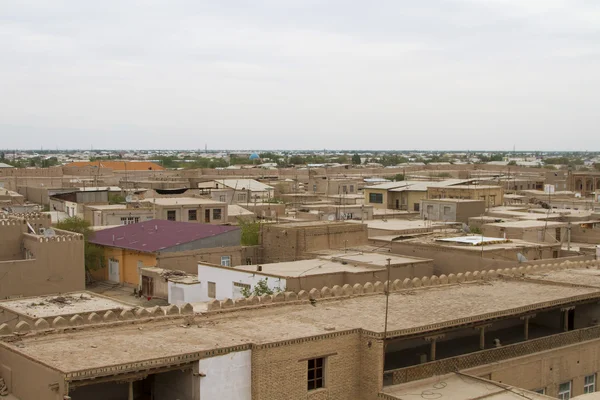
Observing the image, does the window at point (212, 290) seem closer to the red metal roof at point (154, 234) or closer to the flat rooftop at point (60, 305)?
the flat rooftop at point (60, 305)

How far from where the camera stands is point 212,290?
28812 millimetres

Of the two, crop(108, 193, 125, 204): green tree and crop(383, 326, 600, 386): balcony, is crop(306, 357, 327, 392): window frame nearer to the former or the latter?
crop(383, 326, 600, 386): balcony

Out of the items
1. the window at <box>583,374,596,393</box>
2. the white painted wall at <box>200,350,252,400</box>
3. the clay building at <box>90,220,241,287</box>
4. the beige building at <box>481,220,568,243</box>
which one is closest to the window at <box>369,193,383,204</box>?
the beige building at <box>481,220,568,243</box>

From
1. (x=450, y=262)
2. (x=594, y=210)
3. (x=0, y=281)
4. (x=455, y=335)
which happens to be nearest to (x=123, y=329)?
(x=455, y=335)

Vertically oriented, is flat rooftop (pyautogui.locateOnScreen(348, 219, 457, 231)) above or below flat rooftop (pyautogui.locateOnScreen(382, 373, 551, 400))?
above

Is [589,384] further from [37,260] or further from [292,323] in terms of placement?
[37,260]

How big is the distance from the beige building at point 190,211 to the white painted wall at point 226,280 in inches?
722

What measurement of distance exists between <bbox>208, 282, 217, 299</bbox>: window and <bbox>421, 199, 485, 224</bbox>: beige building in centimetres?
2291

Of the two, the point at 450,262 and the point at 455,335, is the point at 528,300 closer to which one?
the point at 455,335

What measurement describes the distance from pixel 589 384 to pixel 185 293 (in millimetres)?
14233

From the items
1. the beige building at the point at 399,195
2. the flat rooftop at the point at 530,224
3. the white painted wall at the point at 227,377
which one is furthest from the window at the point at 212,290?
the beige building at the point at 399,195

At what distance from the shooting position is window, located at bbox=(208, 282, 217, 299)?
28.7 metres

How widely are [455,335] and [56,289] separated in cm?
1515

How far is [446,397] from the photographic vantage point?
17.1 metres
